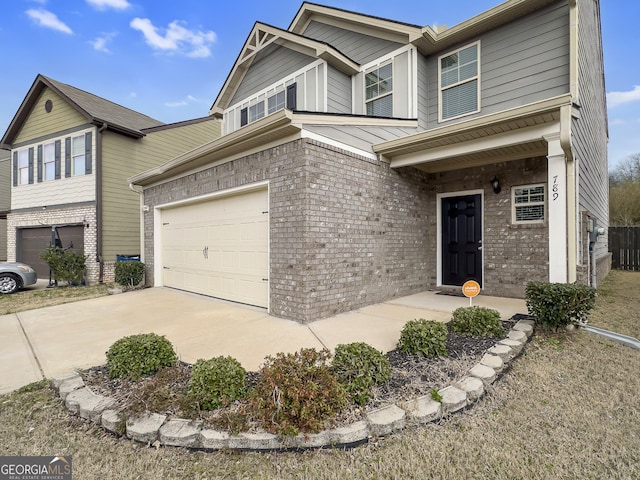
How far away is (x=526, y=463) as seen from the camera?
6.17ft

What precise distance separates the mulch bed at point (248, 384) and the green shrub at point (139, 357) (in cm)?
8

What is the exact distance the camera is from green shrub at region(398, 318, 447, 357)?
3.25m

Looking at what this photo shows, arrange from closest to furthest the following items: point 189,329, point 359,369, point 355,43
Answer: point 359,369, point 189,329, point 355,43

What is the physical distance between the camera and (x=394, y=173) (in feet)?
21.1

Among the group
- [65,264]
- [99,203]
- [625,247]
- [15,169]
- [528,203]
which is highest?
[15,169]

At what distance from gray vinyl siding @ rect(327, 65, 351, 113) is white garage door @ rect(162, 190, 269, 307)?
3.40 metres

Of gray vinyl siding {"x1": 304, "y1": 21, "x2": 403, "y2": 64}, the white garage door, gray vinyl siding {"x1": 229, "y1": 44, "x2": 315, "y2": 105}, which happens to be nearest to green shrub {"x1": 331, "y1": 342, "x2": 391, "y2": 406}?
the white garage door

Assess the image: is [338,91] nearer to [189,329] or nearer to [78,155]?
[189,329]

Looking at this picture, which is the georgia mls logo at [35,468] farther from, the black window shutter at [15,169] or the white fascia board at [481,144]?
the black window shutter at [15,169]

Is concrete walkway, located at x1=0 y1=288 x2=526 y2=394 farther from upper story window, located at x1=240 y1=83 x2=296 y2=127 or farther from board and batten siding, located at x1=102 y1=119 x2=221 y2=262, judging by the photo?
upper story window, located at x1=240 y1=83 x2=296 y2=127

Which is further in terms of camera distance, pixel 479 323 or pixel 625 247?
pixel 625 247

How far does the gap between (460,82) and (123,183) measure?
10734 mm

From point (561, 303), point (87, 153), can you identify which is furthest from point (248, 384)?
point (87, 153)

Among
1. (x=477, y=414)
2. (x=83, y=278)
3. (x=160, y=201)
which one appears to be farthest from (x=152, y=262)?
(x=477, y=414)
